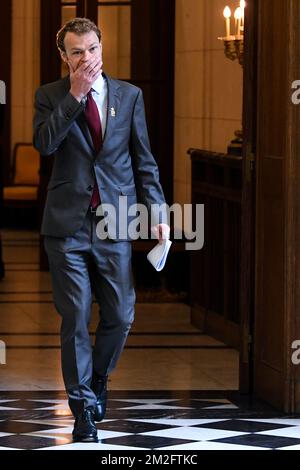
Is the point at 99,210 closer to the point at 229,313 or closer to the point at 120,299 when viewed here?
the point at 120,299

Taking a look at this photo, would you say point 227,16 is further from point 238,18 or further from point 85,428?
point 85,428

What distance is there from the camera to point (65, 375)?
5.48m

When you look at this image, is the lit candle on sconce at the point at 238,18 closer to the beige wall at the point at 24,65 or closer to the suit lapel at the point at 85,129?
the suit lapel at the point at 85,129

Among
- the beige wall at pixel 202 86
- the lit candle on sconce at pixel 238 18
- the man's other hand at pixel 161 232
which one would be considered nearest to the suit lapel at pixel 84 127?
the man's other hand at pixel 161 232

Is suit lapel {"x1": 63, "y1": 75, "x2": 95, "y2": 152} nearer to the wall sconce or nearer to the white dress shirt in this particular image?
the white dress shirt

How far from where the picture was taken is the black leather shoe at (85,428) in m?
5.45

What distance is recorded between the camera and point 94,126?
18.1ft

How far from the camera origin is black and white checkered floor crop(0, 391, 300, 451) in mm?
5488

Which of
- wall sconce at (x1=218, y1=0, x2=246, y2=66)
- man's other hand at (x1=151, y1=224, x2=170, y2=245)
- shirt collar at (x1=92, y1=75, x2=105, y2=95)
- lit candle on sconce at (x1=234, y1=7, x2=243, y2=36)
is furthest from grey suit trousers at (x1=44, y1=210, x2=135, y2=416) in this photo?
lit candle on sconce at (x1=234, y1=7, x2=243, y2=36)

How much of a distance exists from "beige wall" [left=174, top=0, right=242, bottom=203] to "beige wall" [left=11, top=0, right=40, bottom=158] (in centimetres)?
663

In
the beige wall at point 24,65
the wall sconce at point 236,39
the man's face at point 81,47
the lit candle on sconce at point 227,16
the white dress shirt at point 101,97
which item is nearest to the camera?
the man's face at point 81,47

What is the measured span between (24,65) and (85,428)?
42.2 feet

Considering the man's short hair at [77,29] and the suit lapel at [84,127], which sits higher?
the man's short hair at [77,29]

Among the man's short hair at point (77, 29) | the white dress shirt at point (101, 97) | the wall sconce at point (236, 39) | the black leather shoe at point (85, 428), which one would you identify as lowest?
the black leather shoe at point (85, 428)
